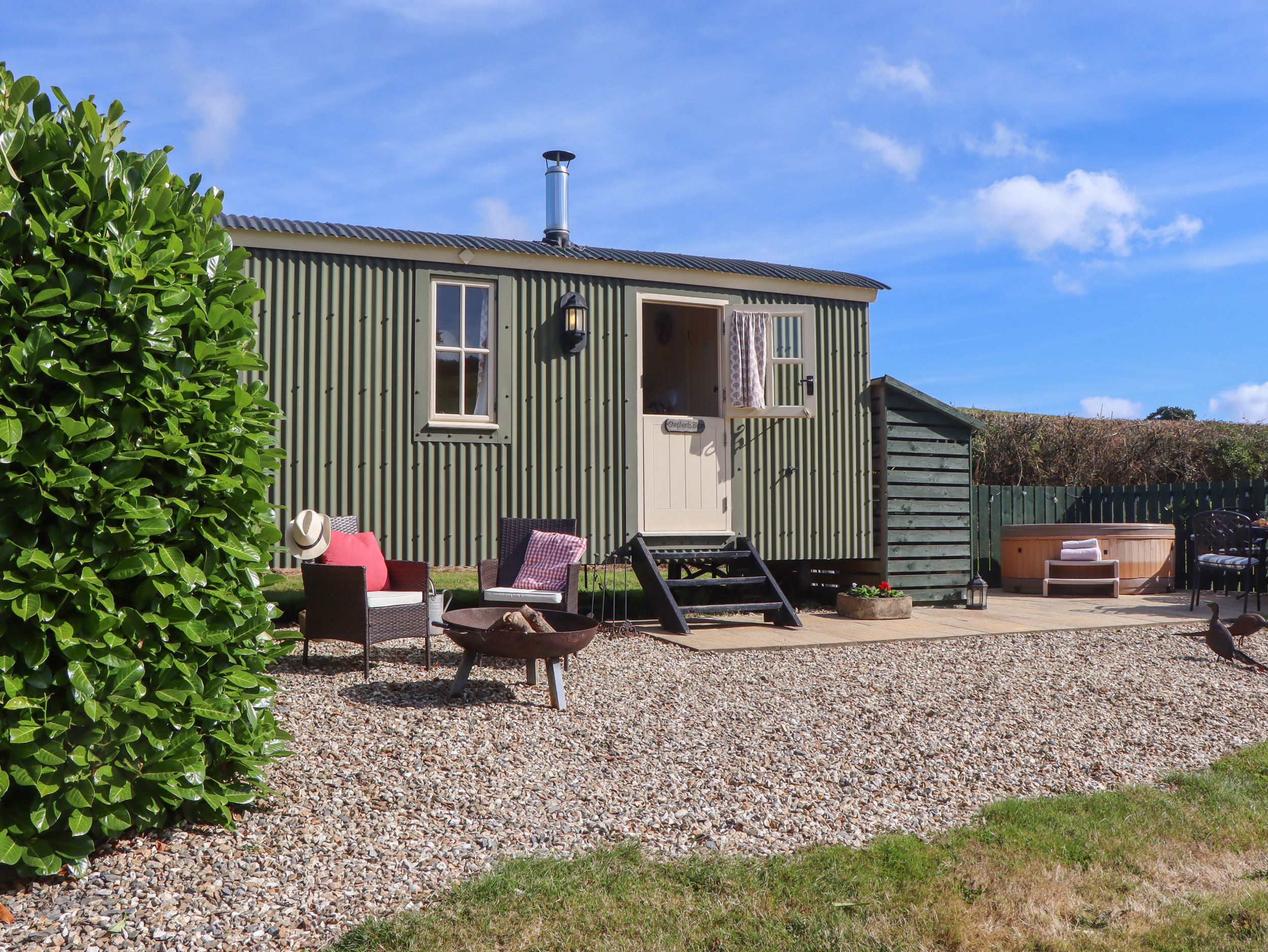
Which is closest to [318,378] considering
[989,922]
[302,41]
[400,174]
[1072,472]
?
[400,174]

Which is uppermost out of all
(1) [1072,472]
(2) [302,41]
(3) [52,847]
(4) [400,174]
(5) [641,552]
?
(2) [302,41]

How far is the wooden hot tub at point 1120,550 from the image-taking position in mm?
10492

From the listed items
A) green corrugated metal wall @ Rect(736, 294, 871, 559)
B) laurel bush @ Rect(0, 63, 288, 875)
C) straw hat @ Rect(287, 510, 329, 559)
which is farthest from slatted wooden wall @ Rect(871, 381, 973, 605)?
laurel bush @ Rect(0, 63, 288, 875)

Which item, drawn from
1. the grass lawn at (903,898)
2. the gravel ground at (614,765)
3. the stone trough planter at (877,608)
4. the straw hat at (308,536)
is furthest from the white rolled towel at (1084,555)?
the straw hat at (308,536)

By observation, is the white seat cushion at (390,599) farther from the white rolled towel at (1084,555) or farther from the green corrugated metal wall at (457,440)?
the white rolled towel at (1084,555)

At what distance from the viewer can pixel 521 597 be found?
6.15 metres

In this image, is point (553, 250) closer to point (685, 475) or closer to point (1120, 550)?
point (685, 475)

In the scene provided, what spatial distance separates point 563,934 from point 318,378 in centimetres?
570

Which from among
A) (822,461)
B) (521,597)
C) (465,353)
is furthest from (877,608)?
(465,353)

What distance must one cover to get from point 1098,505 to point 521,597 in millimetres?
9611

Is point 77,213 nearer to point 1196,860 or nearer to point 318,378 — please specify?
point 1196,860

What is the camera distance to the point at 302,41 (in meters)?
6.34

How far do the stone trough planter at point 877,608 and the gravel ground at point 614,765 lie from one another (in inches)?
70.9

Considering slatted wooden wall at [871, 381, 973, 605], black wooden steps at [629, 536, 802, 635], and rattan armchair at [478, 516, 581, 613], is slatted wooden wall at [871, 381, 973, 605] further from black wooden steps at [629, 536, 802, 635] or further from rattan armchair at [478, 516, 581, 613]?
rattan armchair at [478, 516, 581, 613]
